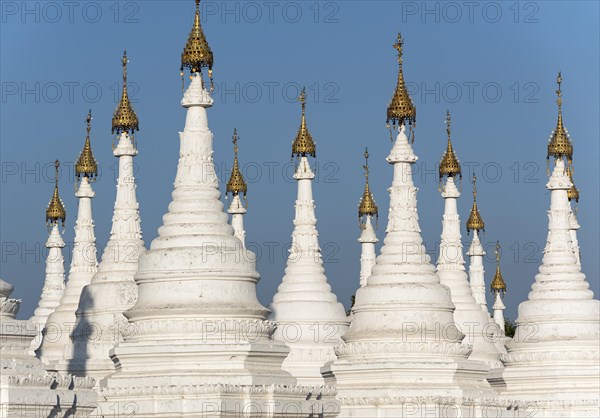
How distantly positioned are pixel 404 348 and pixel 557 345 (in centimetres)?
1187

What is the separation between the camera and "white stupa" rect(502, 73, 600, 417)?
81.5 metres

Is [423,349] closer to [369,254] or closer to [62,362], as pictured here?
[62,362]

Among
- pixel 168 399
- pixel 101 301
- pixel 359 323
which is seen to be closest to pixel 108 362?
pixel 101 301

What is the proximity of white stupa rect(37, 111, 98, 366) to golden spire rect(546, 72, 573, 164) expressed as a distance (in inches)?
682

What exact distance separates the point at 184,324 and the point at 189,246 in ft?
7.66

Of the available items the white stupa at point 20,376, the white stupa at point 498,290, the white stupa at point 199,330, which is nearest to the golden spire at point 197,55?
the white stupa at point 199,330

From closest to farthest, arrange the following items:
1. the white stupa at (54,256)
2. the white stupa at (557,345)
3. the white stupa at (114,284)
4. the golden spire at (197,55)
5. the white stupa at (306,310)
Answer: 1. the golden spire at (197,55)
2. the white stupa at (114,284)
3. the white stupa at (306,310)
4. the white stupa at (557,345)
5. the white stupa at (54,256)

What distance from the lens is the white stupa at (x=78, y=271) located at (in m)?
79.5

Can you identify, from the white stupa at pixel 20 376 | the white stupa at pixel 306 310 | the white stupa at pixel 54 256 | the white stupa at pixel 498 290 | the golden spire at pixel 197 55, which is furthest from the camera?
the white stupa at pixel 498 290

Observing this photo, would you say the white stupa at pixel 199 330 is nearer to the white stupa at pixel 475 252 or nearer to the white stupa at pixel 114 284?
the white stupa at pixel 114 284

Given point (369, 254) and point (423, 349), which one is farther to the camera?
point (369, 254)

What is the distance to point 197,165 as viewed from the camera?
65125 mm

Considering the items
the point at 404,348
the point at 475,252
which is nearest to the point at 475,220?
the point at 475,252

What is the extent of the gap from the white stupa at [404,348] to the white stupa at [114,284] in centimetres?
738
